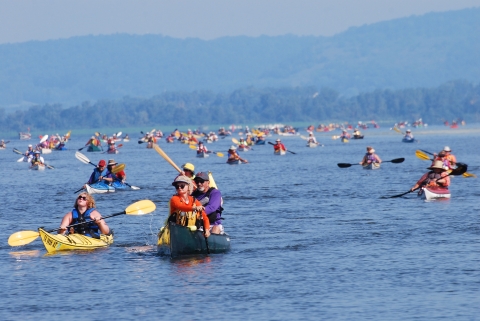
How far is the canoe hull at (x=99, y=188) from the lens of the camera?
50.4 m

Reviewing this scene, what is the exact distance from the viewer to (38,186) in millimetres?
60094

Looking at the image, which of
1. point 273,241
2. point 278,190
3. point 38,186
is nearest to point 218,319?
point 273,241

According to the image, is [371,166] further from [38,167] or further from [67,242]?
[67,242]

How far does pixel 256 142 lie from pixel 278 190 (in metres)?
80.2

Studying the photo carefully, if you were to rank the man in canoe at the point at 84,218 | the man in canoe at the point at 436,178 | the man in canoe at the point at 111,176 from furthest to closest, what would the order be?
1. the man in canoe at the point at 111,176
2. the man in canoe at the point at 436,178
3. the man in canoe at the point at 84,218

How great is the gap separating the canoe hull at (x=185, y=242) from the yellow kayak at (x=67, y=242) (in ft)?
→ 6.56

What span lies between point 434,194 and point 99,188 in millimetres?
16395

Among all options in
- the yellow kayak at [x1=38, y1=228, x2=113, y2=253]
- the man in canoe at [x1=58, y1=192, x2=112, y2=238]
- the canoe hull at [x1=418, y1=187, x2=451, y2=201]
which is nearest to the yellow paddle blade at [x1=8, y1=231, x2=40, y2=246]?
the yellow kayak at [x1=38, y1=228, x2=113, y2=253]

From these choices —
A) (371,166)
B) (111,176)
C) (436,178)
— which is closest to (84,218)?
(436,178)

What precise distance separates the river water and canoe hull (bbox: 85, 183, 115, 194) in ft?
8.17

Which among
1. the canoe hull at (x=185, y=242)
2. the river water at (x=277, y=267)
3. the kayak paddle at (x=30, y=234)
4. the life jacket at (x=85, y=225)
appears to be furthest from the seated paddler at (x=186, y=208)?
the kayak paddle at (x=30, y=234)

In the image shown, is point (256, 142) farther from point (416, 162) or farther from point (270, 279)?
point (270, 279)

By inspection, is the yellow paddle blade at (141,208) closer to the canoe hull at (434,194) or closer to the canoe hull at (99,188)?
the canoe hull at (434,194)

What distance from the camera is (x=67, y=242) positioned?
→ 29.1 metres
